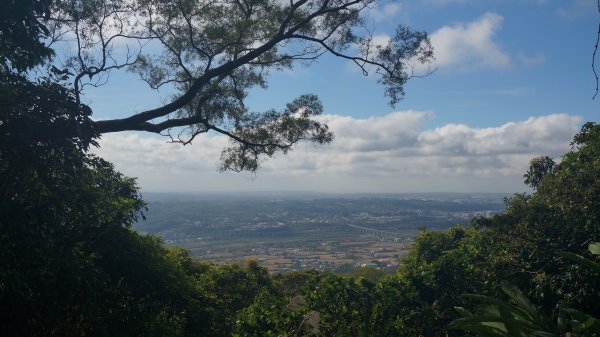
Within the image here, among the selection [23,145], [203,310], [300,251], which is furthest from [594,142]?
[300,251]

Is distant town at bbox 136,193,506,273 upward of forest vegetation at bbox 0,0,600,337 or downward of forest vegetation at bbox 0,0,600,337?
downward

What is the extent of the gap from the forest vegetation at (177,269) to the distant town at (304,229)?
23712mm

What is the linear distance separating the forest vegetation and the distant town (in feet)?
77.8

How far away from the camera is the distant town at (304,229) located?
39875 millimetres

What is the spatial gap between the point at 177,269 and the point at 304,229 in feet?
182

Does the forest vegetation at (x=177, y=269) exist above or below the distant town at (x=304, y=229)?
above

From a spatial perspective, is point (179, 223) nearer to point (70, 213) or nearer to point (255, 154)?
point (255, 154)

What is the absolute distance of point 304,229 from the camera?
63688 millimetres

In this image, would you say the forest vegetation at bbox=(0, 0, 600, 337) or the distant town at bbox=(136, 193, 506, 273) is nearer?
the forest vegetation at bbox=(0, 0, 600, 337)

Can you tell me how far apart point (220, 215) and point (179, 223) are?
41.7 feet

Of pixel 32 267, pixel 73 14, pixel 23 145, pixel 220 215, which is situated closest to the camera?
pixel 32 267

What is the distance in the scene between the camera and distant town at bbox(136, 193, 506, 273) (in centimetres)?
3988

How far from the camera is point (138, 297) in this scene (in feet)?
23.9

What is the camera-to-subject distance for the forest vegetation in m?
4.37
